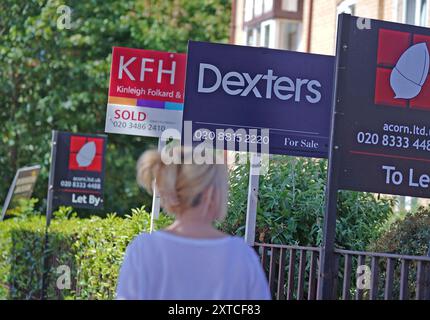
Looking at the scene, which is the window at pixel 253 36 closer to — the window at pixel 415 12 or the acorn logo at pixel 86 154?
the window at pixel 415 12

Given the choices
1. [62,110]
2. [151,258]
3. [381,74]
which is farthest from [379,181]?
[62,110]

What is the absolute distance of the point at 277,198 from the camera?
8.48m

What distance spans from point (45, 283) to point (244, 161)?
343cm

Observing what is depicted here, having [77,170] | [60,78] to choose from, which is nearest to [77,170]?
[77,170]

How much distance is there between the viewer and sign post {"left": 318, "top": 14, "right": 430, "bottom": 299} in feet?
18.4

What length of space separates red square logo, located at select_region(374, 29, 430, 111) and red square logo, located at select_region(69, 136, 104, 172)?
7.66 m

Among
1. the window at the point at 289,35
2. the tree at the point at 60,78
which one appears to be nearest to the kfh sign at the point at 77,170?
the window at the point at 289,35

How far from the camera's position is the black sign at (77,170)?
12625 mm

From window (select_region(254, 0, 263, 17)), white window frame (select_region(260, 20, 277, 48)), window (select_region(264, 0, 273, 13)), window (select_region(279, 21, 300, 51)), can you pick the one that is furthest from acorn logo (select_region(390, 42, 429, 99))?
window (select_region(254, 0, 263, 17))

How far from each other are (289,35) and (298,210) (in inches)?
513

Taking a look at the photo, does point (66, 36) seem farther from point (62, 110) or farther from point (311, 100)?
point (311, 100)

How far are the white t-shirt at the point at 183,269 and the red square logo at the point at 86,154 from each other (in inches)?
370

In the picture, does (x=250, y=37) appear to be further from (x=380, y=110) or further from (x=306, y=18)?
(x=380, y=110)

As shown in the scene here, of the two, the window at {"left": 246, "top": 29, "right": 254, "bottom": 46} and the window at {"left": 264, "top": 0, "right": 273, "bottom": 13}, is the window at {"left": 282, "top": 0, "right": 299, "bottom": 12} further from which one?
the window at {"left": 246, "top": 29, "right": 254, "bottom": 46}
